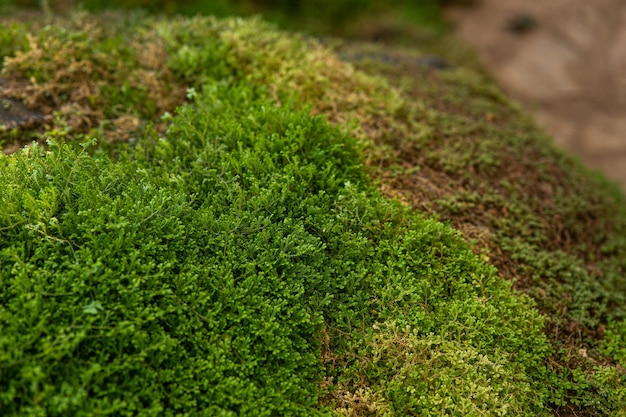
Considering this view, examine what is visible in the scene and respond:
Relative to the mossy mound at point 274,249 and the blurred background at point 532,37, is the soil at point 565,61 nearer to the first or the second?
the blurred background at point 532,37

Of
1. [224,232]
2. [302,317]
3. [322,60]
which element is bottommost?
[302,317]

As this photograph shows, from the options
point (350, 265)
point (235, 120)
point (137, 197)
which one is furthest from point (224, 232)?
point (235, 120)

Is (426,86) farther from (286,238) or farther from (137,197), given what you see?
(137,197)

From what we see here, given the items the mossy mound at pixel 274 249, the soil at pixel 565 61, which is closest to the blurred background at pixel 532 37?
the soil at pixel 565 61

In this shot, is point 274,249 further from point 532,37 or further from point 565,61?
point 532,37

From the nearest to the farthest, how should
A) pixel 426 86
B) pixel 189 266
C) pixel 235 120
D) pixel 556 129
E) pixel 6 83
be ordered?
A: pixel 189 266, pixel 235 120, pixel 6 83, pixel 426 86, pixel 556 129

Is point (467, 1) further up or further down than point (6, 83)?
further up

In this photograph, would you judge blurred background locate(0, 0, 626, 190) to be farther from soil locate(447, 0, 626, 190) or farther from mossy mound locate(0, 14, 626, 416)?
mossy mound locate(0, 14, 626, 416)

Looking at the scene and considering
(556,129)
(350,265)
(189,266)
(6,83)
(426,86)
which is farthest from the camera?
(556,129)
